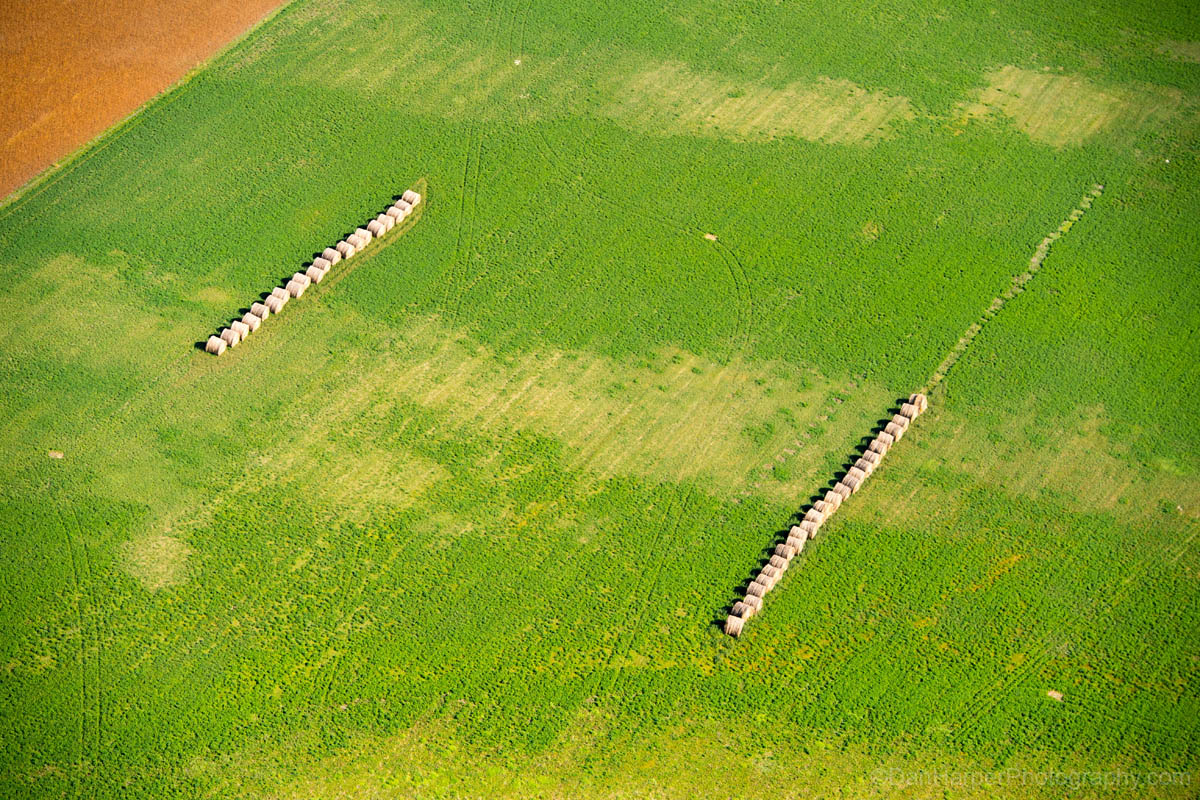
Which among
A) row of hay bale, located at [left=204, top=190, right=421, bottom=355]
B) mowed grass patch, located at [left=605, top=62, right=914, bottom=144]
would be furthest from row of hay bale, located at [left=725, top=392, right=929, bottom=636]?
row of hay bale, located at [left=204, top=190, right=421, bottom=355]

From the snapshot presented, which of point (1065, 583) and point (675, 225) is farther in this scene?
point (675, 225)

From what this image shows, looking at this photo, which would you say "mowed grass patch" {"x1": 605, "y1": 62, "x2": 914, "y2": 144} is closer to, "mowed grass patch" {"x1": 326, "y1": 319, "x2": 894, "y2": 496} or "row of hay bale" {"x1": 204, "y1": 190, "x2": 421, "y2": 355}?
"row of hay bale" {"x1": 204, "y1": 190, "x2": 421, "y2": 355}

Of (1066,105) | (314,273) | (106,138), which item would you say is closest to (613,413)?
(314,273)

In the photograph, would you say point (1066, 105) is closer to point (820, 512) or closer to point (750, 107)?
point (750, 107)

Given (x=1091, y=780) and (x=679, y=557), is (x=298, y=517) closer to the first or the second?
(x=679, y=557)

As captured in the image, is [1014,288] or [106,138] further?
[106,138]

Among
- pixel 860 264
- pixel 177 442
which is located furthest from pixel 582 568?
pixel 860 264
